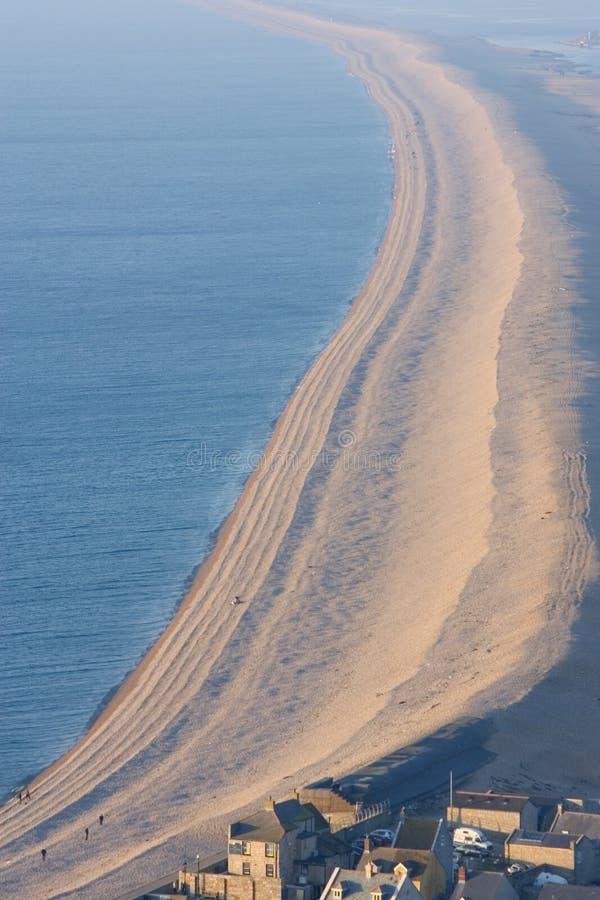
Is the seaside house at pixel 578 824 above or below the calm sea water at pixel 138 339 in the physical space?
below

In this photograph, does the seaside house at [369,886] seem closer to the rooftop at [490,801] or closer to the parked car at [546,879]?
the parked car at [546,879]

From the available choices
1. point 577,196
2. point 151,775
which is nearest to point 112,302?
point 577,196

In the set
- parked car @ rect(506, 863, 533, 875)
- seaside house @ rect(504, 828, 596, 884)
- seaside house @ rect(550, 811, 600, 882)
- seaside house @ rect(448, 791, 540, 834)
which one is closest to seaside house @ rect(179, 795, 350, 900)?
seaside house @ rect(448, 791, 540, 834)

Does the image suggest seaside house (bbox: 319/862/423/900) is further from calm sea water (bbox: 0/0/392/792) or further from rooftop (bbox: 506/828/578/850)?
calm sea water (bbox: 0/0/392/792)

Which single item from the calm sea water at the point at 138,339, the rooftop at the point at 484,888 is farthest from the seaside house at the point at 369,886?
the calm sea water at the point at 138,339

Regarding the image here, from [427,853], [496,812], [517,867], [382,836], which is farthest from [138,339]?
[427,853]

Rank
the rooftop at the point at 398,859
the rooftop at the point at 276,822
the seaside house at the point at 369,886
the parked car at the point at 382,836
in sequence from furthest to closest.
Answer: the parked car at the point at 382,836 → the rooftop at the point at 276,822 → the rooftop at the point at 398,859 → the seaside house at the point at 369,886

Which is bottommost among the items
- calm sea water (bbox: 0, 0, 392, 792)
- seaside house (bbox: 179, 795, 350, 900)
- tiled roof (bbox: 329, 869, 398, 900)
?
seaside house (bbox: 179, 795, 350, 900)
